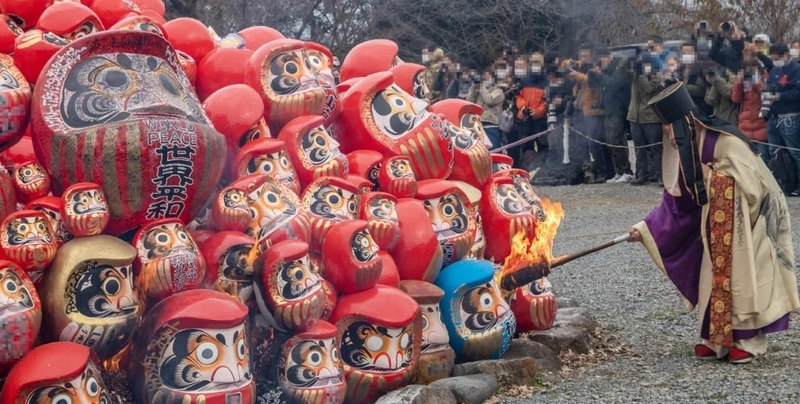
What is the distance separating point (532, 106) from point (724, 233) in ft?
32.0

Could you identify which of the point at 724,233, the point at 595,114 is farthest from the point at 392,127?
the point at 595,114

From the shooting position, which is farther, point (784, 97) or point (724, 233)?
point (784, 97)

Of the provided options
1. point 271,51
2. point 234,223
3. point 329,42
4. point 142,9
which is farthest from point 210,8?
point 234,223

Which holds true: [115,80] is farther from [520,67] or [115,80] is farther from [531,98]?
[531,98]

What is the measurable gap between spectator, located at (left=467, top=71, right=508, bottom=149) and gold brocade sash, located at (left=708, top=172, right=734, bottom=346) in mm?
9011

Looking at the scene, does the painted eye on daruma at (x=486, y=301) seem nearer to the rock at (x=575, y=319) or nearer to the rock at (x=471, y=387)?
the rock at (x=471, y=387)

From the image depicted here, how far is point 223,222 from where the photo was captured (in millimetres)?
4824

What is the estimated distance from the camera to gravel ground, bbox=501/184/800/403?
17.9 ft

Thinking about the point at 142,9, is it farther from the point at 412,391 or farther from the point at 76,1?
the point at 412,391

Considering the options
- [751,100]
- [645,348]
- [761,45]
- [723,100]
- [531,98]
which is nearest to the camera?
[645,348]

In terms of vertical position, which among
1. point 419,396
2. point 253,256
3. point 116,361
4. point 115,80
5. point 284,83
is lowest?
point 419,396

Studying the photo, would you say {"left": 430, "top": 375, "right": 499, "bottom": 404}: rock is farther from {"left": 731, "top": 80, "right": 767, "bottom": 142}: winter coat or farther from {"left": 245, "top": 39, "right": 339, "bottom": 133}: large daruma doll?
{"left": 731, "top": 80, "right": 767, "bottom": 142}: winter coat

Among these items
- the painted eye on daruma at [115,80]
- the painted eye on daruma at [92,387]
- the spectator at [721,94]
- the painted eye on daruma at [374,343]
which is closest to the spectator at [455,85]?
the spectator at [721,94]

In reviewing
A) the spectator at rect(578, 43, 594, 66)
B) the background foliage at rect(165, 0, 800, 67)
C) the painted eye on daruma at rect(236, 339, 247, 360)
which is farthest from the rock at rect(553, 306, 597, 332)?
the background foliage at rect(165, 0, 800, 67)
